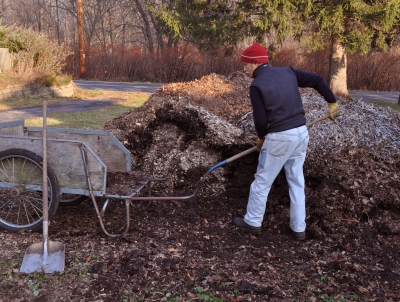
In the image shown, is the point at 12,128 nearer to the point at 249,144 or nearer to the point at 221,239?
the point at 221,239

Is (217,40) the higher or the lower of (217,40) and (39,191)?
the higher

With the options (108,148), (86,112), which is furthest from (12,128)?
(86,112)

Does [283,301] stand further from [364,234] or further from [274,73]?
[274,73]

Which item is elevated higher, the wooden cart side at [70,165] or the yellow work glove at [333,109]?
the yellow work glove at [333,109]

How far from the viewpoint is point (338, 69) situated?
1655cm

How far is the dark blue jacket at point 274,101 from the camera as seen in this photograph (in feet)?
13.4

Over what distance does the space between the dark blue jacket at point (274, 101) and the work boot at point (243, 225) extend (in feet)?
2.82

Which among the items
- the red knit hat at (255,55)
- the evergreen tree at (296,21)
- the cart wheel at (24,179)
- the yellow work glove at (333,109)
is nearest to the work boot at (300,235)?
the yellow work glove at (333,109)

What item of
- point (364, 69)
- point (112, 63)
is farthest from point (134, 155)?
point (112, 63)

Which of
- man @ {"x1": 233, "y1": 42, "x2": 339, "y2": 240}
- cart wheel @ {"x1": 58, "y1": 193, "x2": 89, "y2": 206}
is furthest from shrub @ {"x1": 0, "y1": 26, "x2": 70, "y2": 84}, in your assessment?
man @ {"x1": 233, "y1": 42, "x2": 339, "y2": 240}

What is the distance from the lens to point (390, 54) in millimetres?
23344

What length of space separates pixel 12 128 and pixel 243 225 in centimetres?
263

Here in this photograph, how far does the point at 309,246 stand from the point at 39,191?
2.68 m

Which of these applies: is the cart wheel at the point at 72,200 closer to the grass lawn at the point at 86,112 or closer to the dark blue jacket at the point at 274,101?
the dark blue jacket at the point at 274,101
